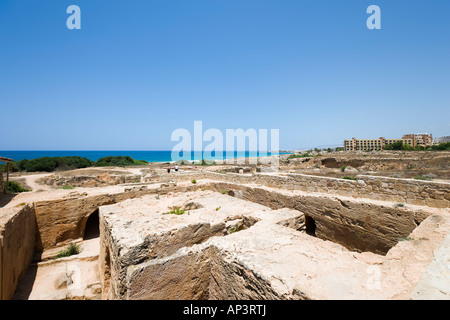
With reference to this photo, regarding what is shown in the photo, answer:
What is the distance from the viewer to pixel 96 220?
1223 cm

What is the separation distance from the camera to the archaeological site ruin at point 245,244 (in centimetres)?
254

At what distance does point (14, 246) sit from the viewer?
590cm

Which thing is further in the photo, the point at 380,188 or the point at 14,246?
the point at 380,188

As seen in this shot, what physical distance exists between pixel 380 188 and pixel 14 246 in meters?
11.3

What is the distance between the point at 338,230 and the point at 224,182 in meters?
7.06

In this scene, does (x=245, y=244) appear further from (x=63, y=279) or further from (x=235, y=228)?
(x=63, y=279)

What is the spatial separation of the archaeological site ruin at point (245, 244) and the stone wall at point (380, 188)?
0.03 meters

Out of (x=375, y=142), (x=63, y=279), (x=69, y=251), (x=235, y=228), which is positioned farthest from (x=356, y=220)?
(x=375, y=142)

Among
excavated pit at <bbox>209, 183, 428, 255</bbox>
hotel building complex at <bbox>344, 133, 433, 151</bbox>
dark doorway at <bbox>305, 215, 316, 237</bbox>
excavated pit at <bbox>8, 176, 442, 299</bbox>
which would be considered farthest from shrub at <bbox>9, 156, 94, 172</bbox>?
hotel building complex at <bbox>344, 133, 433, 151</bbox>

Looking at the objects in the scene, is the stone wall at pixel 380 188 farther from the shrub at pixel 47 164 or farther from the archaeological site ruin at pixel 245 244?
the shrub at pixel 47 164

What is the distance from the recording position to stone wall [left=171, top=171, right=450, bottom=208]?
541cm

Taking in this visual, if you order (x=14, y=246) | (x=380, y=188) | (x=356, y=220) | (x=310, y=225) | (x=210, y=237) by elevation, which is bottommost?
(x=310, y=225)
